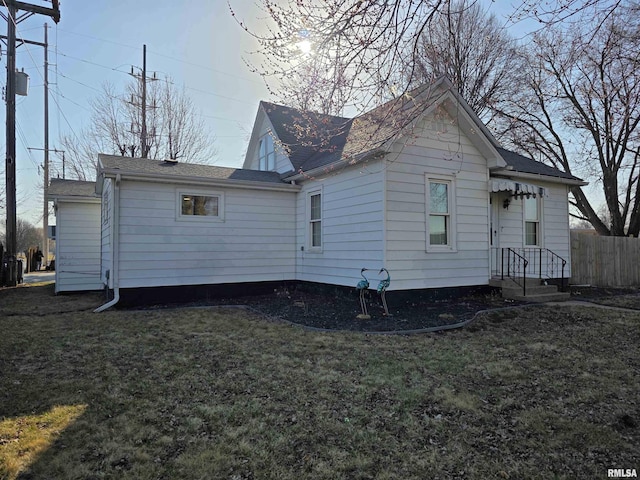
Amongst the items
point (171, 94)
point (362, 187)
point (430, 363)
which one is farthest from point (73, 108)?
point (430, 363)

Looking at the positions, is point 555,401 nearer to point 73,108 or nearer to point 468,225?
point 468,225

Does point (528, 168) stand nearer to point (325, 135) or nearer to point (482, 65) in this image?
point (325, 135)

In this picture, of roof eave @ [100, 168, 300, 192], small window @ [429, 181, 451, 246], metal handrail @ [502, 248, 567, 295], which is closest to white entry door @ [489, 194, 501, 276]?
metal handrail @ [502, 248, 567, 295]

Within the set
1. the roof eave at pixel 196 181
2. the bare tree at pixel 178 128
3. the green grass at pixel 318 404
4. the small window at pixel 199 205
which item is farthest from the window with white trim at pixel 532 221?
the bare tree at pixel 178 128

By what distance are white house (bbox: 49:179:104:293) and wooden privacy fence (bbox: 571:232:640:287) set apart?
15.8 metres

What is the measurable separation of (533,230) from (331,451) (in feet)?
35.0

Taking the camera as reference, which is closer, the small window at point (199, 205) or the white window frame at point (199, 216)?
the white window frame at point (199, 216)

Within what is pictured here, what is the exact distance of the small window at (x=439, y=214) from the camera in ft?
29.5

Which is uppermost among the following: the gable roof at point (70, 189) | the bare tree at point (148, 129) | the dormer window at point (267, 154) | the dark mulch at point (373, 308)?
the bare tree at point (148, 129)

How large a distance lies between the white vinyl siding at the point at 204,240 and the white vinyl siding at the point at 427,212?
3851 millimetres

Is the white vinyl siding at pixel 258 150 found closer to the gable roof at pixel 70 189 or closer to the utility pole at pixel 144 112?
the gable roof at pixel 70 189

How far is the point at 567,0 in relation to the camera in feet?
13.3

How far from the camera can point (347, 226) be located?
9.31 m

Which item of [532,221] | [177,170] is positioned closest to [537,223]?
[532,221]
